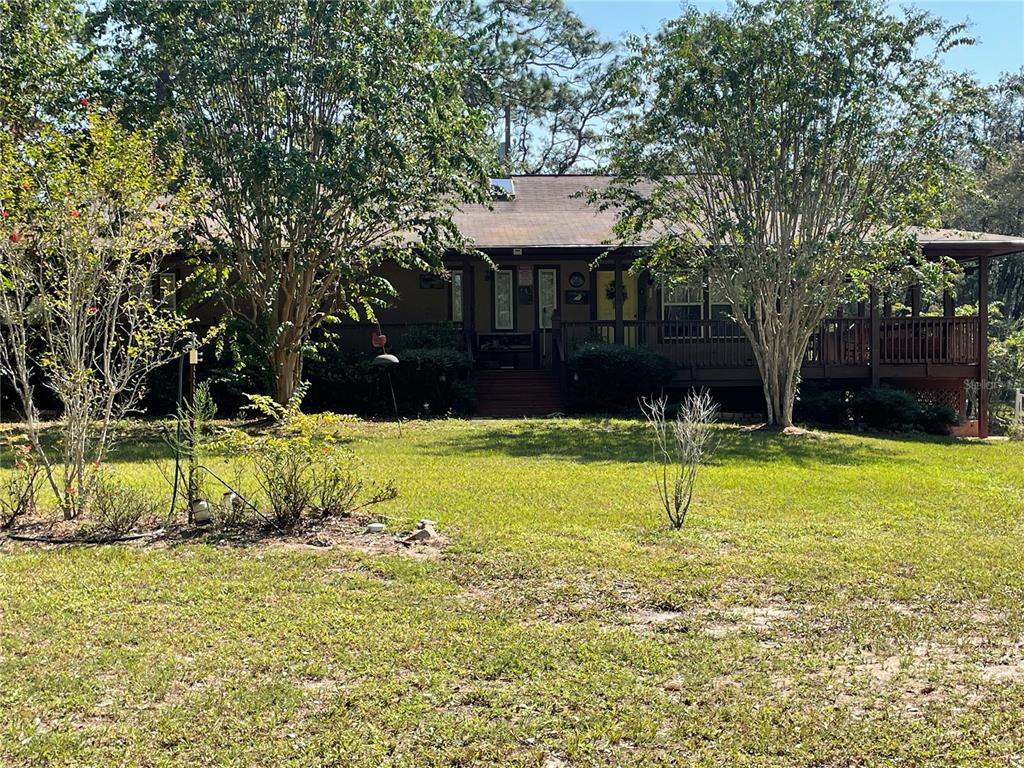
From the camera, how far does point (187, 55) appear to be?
1291 centimetres

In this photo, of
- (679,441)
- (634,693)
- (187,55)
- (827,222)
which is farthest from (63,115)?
(634,693)

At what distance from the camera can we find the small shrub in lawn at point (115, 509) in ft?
22.0

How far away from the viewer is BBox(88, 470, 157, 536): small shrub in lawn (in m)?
6.71

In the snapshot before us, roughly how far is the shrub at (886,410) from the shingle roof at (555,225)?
314 centimetres

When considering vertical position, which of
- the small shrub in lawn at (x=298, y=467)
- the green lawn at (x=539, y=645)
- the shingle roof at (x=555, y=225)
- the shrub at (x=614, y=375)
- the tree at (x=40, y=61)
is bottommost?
the green lawn at (x=539, y=645)


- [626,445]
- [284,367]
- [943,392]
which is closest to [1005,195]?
[943,392]

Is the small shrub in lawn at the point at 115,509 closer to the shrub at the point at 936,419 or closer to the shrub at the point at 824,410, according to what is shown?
the shrub at the point at 824,410

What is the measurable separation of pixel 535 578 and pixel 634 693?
1.84 metres

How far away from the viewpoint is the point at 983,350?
1798cm

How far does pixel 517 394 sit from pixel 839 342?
6.79 m

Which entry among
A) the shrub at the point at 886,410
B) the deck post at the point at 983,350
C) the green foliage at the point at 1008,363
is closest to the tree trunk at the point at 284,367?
the shrub at the point at 886,410

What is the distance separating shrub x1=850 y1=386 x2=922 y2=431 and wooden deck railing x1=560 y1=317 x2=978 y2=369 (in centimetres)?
166

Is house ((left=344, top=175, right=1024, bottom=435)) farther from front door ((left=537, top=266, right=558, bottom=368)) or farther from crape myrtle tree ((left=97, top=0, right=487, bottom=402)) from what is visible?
crape myrtle tree ((left=97, top=0, right=487, bottom=402))

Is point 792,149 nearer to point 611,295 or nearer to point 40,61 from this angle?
point 611,295
